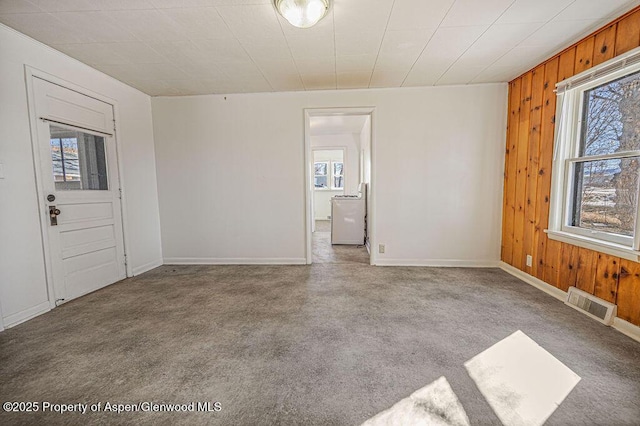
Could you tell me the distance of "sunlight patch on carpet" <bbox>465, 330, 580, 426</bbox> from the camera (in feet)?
4.08

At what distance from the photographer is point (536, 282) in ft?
9.12

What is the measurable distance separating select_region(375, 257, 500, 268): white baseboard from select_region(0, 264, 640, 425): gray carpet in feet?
1.92

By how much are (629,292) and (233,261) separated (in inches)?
159

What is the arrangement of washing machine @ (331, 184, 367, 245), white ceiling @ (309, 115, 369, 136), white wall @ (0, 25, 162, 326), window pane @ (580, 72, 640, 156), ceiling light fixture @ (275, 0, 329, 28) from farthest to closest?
white ceiling @ (309, 115, 369, 136)
washing machine @ (331, 184, 367, 245)
white wall @ (0, 25, 162, 326)
window pane @ (580, 72, 640, 156)
ceiling light fixture @ (275, 0, 329, 28)

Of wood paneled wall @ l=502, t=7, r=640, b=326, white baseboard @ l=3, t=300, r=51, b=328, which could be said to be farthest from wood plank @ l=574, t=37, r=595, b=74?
white baseboard @ l=3, t=300, r=51, b=328

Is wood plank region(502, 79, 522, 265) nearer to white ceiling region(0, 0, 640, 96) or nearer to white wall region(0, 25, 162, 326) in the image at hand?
white ceiling region(0, 0, 640, 96)

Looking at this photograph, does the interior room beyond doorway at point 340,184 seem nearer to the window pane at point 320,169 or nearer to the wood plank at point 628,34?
the window pane at point 320,169

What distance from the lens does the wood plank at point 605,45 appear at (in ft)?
6.62

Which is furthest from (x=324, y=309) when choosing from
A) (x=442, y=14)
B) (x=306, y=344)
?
(x=442, y=14)

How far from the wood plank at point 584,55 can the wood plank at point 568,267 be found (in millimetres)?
1581

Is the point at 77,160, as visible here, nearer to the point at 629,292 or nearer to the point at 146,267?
the point at 146,267

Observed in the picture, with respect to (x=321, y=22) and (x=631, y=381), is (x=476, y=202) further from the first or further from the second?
(x=321, y=22)

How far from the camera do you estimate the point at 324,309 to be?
2334 mm

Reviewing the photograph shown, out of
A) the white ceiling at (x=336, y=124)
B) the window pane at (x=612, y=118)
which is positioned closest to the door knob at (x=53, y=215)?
the white ceiling at (x=336, y=124)
